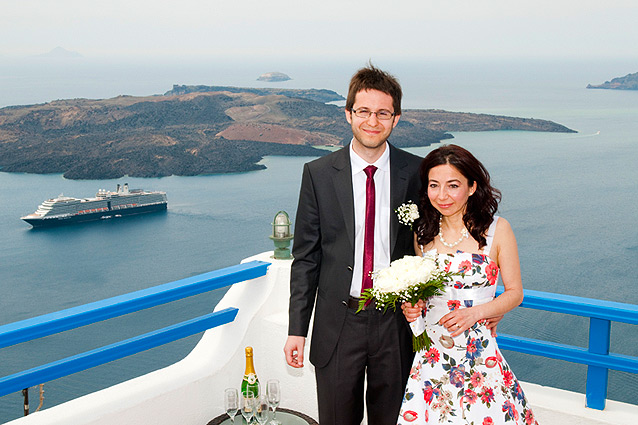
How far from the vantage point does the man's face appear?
5.76 feet

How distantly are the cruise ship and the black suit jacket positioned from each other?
44.6 metres

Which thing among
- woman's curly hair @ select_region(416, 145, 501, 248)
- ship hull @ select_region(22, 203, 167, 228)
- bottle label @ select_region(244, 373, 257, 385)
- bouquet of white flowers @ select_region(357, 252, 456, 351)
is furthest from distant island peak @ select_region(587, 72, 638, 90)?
bouquet of white flowers @ select_region(357, 252, 456, 351)

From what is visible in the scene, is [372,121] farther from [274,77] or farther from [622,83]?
[622,83]

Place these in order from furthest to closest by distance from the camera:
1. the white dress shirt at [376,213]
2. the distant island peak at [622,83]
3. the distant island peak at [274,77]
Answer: the distant island peak at [622,83] → the distant island peak at [274,77] → the white dress shirt at [376,213]

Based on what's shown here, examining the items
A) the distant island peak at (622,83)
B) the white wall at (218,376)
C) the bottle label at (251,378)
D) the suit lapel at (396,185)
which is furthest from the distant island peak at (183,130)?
the suit lapel at (396,185)

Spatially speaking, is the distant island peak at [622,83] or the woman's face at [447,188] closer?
the woman's face at [447,188]

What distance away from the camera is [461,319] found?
1750 millimetres

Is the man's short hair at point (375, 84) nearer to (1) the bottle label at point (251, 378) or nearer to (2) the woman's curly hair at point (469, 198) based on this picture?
(2) the woman's curly hair at point (469, 198)

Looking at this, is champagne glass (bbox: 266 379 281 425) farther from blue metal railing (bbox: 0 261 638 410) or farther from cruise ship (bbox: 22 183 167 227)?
cruise ship (bbox: 22 183 167 227)

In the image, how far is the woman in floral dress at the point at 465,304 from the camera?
179 centimetres

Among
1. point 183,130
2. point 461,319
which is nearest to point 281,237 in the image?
point 461,319

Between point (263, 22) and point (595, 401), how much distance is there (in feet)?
191

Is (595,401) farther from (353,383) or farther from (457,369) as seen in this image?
(353,383)

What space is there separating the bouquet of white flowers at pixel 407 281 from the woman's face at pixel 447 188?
16 cm
